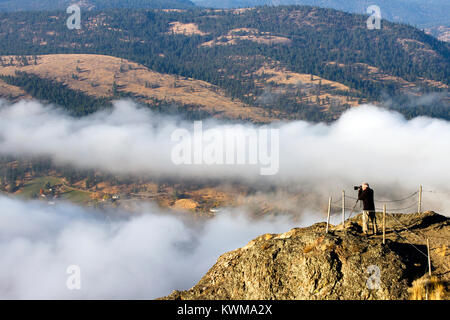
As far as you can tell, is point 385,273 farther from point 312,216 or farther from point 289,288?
point 312,216

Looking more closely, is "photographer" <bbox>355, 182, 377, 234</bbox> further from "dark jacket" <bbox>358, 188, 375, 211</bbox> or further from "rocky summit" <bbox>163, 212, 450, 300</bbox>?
"rocky summit" <bbox>163, 212, 450, 300</bbox>

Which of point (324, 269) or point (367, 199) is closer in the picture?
point (324, 269)

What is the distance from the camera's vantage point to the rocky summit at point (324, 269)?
23.0m

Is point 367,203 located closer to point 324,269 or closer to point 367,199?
point 367,199

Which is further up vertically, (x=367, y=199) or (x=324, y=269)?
(x=367, y=199)

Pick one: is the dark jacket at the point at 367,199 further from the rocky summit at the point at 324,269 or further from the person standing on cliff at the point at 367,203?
the rocky summit at the point at 324,269

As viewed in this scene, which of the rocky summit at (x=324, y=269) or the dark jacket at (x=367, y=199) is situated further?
the dark jacket at (x=367, y=199)

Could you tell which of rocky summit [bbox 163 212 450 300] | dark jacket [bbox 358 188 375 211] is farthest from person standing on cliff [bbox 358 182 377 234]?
rocky summit [bbox 163 212 450 300]

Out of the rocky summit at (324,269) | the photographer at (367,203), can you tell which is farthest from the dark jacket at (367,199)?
the rocky summit at (324,269)

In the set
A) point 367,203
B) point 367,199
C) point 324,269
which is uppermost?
point 367,199

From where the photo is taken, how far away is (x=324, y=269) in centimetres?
2383

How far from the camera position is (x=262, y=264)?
25406 mm

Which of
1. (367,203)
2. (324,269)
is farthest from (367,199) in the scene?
(324,269)
